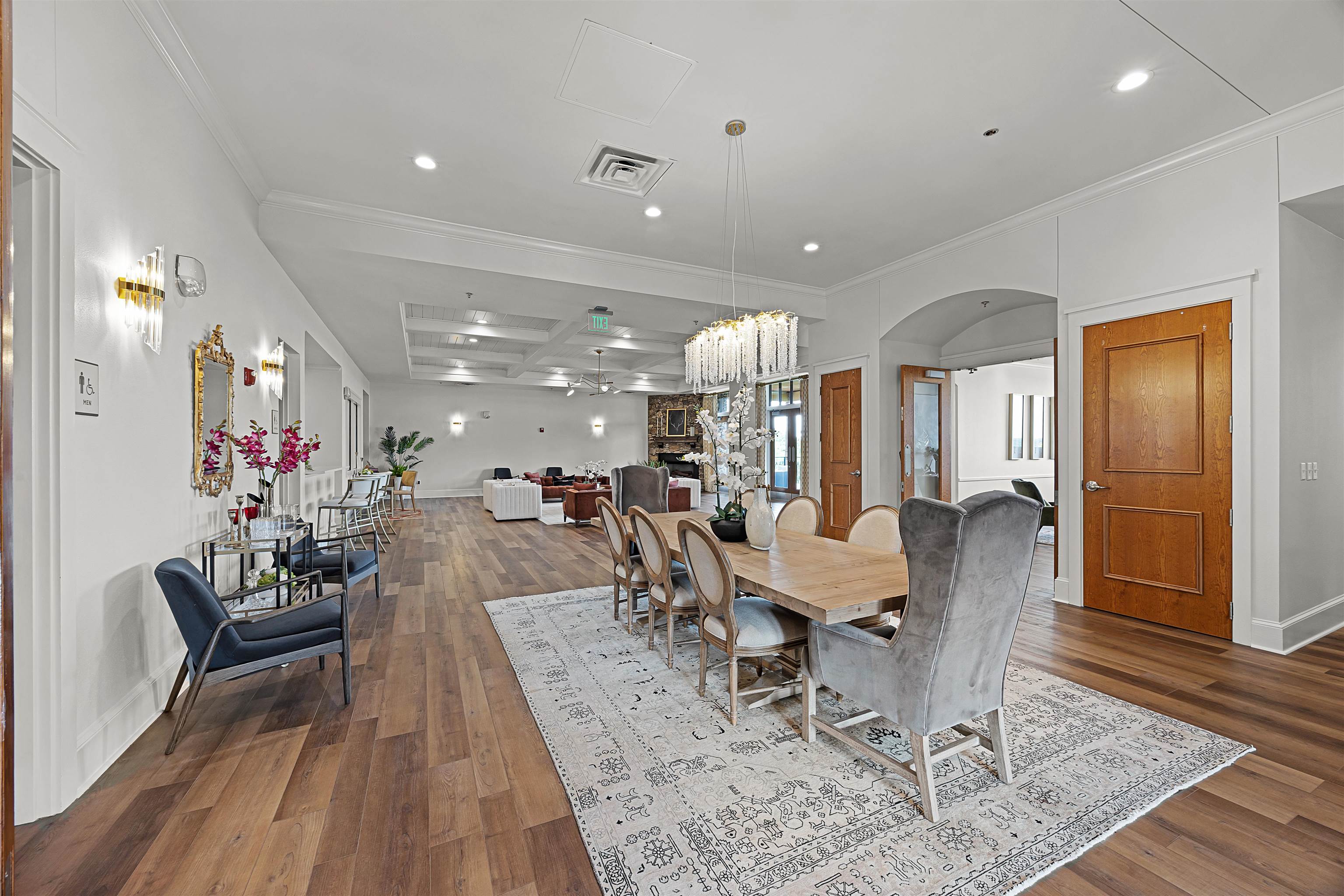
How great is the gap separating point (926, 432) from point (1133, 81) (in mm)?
3819

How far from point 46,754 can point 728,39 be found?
379cm

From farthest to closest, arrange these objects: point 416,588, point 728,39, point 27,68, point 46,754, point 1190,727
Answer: point 416,588 → point 728,39 → point 1190,727 → point 46,754 → point 27,68

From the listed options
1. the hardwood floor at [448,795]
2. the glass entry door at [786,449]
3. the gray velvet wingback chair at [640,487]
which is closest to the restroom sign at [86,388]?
the hardwood floor at [448,795]

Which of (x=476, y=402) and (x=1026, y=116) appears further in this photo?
(x=476, y=402)

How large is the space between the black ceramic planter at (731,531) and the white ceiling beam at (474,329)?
19.3 ft

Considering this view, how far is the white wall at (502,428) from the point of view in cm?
1333

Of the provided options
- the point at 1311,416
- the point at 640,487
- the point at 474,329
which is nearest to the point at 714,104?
the point at 640,487

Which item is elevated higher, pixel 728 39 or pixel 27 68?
pixel 728 39

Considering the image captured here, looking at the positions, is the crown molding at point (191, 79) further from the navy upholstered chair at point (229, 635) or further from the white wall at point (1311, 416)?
Result: the white wall at point (1311, 416)

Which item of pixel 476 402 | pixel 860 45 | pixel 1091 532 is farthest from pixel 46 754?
pixel 476 402

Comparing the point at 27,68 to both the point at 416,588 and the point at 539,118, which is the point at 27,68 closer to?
the point at 539,118

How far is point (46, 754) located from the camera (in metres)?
1.76

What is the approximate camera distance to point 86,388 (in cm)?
196

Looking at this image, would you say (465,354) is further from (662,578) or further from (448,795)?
(448,795)
